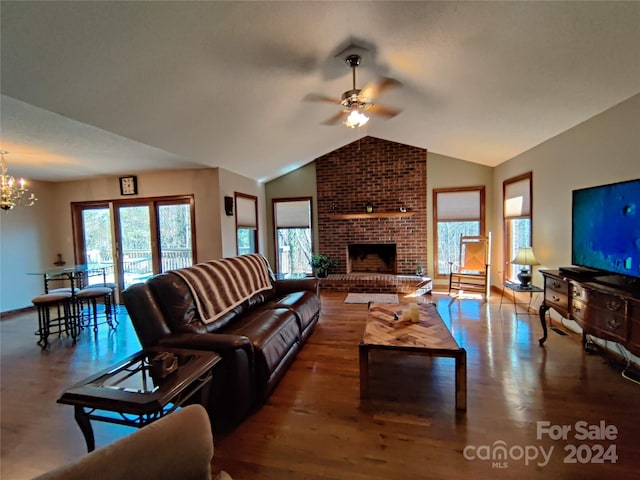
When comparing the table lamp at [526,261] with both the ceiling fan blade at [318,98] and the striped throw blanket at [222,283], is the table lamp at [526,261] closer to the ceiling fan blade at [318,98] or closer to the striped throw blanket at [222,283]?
the ceiling fan blade at [318,98]

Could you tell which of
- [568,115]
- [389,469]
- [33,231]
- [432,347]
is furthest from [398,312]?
[33,231]

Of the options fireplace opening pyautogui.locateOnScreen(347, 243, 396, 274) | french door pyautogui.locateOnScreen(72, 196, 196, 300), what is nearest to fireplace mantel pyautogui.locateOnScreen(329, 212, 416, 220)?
fireplace opening pyautogui.locateOnScreen(347, 243, 396, 274)

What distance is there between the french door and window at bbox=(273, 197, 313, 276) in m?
2.12

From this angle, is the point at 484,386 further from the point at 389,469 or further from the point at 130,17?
the point at 130,17

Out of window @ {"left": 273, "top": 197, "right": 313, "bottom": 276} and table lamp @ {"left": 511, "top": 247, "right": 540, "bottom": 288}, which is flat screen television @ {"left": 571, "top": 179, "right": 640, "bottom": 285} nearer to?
table lamp @ {"left": 511, "top": 247, "right": 540, "bottom": 288}

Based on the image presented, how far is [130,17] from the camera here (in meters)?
1.75

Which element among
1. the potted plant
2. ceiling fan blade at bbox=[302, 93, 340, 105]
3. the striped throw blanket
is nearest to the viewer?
the striped throw blanket

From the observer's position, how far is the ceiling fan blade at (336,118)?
397 centimetres

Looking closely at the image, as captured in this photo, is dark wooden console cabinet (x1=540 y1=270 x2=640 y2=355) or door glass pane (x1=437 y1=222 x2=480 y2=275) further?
door glass pane (x1=437 y1=222 x2=480 y2=275)

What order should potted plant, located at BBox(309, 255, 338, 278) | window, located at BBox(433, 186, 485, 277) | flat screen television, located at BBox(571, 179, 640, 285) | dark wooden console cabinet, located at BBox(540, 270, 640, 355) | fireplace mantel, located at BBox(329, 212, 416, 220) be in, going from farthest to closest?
potted plant, located at BBox(309, 255, 338, 278), fireplace mantel, located at BBox(329, 212, 416, 220), window, located at BBox(433, 186, 485, 277), flat screen television, located at BBox(571, 179, 640, 285), dark wooden console cabinet, located at BBox(540, 270, 640, 355)

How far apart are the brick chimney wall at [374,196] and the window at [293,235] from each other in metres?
0.33

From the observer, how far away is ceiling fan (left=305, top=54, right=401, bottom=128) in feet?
8.69

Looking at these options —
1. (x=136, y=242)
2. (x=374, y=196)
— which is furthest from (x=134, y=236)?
(x=374, y=196)

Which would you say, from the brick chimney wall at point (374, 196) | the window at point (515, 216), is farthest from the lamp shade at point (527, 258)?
the brick chimney wall at point (374, 196)
